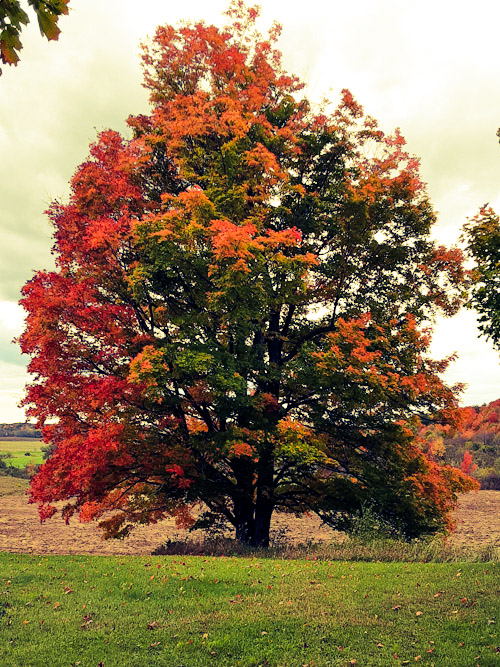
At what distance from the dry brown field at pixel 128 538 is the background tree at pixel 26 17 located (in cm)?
1513

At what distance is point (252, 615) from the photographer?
24.6 feet

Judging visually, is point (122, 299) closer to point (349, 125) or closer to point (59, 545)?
point (349, 125)

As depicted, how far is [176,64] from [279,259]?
914 cm

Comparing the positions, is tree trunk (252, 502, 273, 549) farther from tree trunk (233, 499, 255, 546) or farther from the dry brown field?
the dry brown field

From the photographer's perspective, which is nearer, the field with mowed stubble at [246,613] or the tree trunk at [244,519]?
the field with mowed stubble at [246,613]

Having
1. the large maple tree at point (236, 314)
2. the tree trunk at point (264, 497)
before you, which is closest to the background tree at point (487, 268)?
the large maple tree at point (236, 314)

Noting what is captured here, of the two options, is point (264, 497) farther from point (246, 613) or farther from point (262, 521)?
point (246, 613)

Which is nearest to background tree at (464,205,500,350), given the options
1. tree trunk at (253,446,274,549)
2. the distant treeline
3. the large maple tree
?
the large maple tree

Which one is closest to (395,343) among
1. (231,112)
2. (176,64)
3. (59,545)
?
(231,112)

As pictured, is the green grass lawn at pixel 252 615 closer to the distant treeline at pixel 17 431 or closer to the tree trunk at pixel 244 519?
the tree trunk at pixel 244 519

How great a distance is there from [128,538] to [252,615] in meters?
17.9

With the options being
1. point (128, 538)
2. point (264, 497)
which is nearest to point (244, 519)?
point (264, 497)

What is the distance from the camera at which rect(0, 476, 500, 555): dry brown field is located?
19.9m

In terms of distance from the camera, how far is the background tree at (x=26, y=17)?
2686 millimetres
